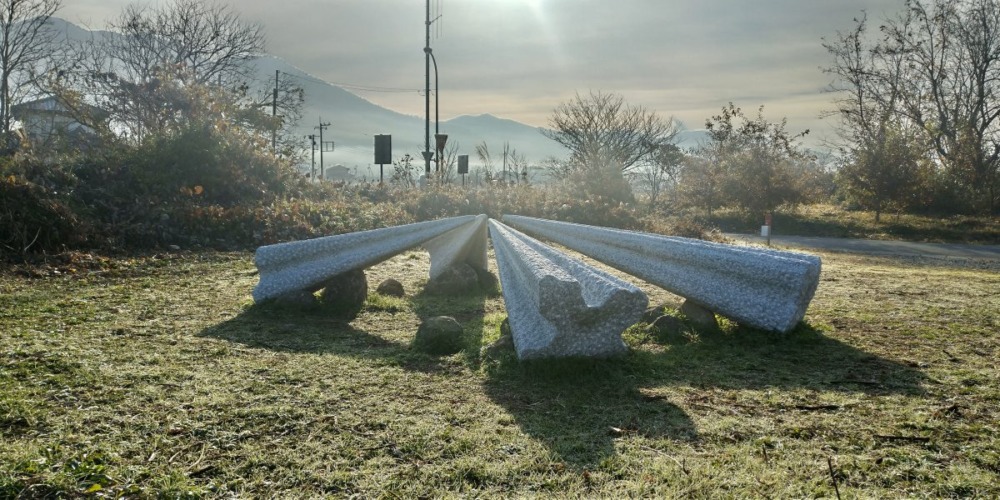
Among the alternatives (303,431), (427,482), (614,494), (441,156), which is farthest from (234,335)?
(441,156)

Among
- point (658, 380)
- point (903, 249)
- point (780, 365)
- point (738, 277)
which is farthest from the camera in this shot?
point (903, 249)

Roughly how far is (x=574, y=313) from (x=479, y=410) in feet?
2.50

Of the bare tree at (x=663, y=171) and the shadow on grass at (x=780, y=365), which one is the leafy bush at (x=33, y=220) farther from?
the bare tree at (x=663, y=171)

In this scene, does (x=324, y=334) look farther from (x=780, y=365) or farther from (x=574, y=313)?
(x=780, y=365)

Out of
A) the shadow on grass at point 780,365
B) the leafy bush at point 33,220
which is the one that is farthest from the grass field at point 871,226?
the leafy bush at point 33,220

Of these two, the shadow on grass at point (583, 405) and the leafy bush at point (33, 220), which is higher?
the leafy bush at point (33, 220)

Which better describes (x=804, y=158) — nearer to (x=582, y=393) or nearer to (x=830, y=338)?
(x=830, y=338)

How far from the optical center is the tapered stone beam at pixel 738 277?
4438mm

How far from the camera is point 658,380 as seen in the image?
12.0ft

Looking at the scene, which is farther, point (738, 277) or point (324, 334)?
point (324, 334)

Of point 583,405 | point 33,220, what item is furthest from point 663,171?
point 583,405

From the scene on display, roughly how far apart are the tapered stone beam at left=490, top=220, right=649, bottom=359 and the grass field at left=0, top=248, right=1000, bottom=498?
0.43ft

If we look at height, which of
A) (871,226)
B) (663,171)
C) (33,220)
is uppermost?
(663,171)

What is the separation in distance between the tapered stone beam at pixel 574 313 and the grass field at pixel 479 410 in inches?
5.2
